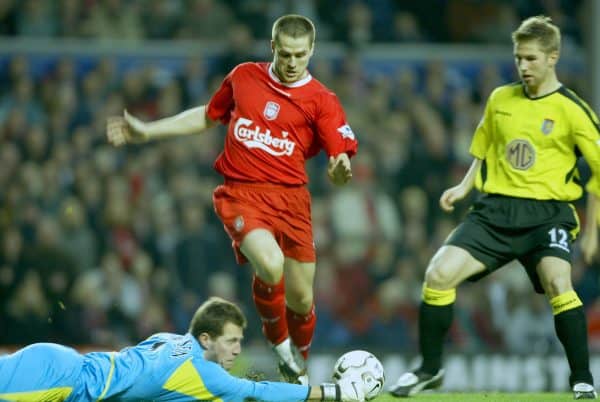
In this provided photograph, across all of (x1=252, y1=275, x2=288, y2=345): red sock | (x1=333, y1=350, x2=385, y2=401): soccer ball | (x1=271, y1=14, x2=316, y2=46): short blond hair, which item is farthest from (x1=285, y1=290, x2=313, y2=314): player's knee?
(x1=271, y1=14, x2=316, y2=46): short blond hair

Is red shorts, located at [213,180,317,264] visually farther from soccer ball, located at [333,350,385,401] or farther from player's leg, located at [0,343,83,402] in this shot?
player's leg, located at [0,343,83,402]

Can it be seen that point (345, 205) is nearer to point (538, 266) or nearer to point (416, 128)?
point (416, 128)

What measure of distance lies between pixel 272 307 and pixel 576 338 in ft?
6.08

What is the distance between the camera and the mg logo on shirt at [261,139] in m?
7.48

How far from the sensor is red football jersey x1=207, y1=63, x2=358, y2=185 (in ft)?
24.5

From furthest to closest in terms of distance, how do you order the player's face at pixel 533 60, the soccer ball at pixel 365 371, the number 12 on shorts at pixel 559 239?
the number 12 on shorts at pixel 559 239
the player's face at pixel 533 60
the soccer ball at pixel 365 371

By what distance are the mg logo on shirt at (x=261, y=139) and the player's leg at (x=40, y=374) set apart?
1.79 m

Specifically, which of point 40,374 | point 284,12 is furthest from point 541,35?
point 284,12

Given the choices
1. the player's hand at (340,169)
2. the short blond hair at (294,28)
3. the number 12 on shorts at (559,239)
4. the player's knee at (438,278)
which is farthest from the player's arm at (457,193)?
the short blond hair at (294,28)

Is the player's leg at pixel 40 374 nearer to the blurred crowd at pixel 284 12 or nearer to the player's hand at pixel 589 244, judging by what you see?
the player's hand at pixel 589 244

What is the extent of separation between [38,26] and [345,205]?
4361mm

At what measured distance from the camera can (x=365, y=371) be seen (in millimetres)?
7074

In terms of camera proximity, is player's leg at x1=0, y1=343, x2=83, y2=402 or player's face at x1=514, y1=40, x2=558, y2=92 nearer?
player's leg at x1=0, y1=343, x2=83, y2=402

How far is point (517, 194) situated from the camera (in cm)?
733
